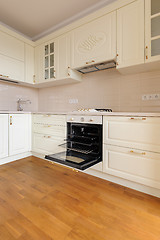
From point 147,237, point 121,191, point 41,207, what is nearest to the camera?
point 147,237

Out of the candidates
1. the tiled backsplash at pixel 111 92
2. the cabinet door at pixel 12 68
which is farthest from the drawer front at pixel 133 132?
the cabinet door at pixel 12 68

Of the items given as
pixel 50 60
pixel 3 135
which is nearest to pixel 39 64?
pixel 50 60

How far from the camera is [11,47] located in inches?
97.7

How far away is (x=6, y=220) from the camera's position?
1070 millimetres

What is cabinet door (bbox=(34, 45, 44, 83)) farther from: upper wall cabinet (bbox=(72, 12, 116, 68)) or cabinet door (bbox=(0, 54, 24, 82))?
upper wall cabinet (bbox=(72, 12, 116, 68))

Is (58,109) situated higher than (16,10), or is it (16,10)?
(16,10)

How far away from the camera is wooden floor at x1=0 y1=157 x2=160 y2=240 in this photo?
964mm

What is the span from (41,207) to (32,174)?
2.42 ft

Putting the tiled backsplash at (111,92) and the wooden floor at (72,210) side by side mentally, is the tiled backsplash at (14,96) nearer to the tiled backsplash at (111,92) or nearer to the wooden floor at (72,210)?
the tiled backsplash at (111,92)

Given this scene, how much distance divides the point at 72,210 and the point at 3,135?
5.41 feet

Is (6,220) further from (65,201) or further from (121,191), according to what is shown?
(121,191)

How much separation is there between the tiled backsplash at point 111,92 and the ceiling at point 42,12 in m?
1.09

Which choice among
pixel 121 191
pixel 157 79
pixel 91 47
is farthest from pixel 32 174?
pixel 157 79

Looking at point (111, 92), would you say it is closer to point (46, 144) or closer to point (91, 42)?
point (91, 42)
